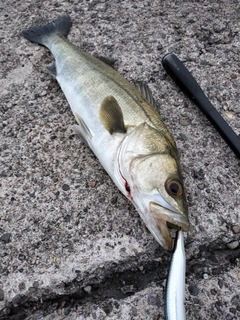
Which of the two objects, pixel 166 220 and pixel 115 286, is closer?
pixel 166 220

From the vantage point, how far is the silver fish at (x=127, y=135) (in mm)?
2217

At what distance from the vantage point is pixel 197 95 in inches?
117

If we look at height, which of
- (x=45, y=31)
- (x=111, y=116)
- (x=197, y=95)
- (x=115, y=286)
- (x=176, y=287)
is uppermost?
(x=45, y=31)

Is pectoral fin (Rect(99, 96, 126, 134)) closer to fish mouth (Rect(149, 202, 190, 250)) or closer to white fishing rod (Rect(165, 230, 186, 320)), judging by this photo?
fish mouth (Rect(149, 202, 190, 250))

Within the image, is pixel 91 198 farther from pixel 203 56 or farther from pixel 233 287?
pixel 203 56

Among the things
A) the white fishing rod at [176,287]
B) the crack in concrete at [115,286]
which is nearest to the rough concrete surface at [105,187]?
the crack in concrete at [115,286]

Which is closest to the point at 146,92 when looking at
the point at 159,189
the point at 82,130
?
the point at 82,130

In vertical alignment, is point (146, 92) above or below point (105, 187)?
above

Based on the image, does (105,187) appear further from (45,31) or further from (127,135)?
(45,31)

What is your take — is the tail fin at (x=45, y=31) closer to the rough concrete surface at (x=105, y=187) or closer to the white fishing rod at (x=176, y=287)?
the rough concrete surface at (x=105, y=187)

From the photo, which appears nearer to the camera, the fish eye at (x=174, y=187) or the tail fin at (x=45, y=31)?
the fish eye at (x=174, y=187)

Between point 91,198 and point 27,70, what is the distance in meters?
1.29

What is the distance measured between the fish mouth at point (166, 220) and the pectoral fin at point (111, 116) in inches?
24.4

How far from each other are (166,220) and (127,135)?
2.17ft
